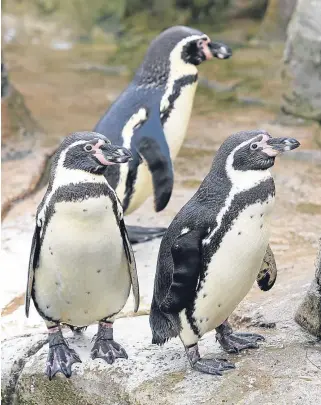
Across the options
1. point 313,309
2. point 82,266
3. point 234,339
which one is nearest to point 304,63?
point 313,309

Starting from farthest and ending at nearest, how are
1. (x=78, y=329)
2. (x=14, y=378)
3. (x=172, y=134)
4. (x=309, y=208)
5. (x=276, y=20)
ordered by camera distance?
(x=276, y=20) < (x=309, y=208) < (x=172, y=134) < (x=78, y=329) < (x=14, y=378)

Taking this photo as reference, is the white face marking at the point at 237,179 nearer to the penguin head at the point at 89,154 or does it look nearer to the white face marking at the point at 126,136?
the penguin head at the point at 89,154

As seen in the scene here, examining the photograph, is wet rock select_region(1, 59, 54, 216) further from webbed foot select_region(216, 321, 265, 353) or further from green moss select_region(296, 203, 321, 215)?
webbed foot select_region(216, 321, 265, 353)

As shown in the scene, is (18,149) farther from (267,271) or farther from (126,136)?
(267,271)

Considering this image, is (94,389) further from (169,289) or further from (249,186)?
(249,186)

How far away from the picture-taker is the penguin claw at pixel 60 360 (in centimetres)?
355

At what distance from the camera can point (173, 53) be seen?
5.14 metres

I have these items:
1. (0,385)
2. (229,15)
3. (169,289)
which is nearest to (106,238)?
(169,289)

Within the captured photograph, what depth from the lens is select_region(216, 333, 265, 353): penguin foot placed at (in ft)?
11.5

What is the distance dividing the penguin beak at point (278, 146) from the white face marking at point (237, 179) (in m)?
0.06

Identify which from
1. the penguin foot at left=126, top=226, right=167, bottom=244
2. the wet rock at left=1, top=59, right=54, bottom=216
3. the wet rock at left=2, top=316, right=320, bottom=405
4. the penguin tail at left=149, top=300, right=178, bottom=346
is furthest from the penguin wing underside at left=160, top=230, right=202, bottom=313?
the wet rock at left=1, top=59, right=54, bottom=216

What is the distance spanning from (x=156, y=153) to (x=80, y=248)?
1.64m

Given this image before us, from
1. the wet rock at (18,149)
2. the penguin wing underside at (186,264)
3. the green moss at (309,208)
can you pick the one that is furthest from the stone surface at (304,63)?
the penguin wing underside at (186,264)

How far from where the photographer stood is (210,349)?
3.65 meters
